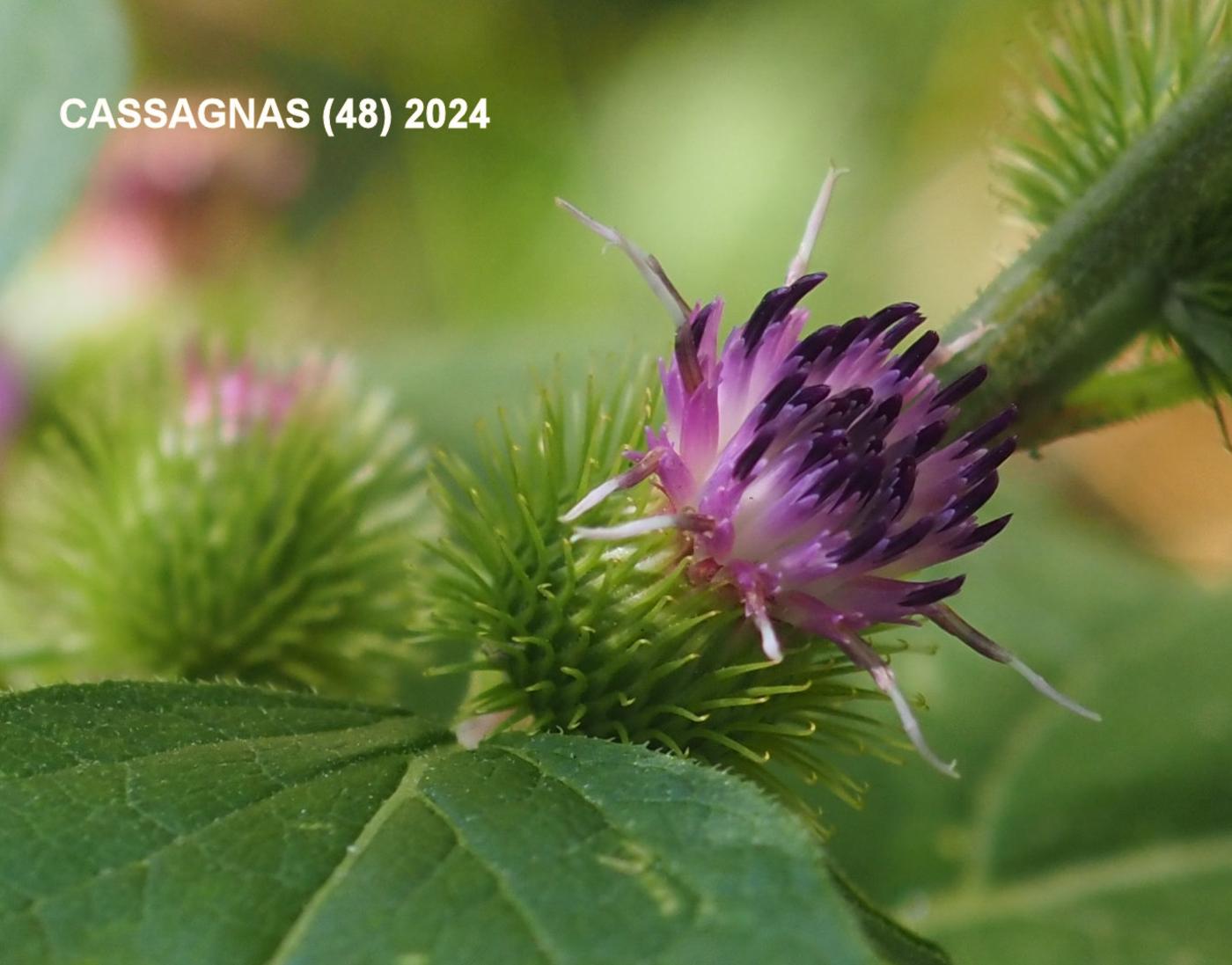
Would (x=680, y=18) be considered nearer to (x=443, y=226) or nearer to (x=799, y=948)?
(x=443, y=226)

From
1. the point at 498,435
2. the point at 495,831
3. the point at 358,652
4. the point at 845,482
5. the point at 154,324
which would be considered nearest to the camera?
the point at 495,831

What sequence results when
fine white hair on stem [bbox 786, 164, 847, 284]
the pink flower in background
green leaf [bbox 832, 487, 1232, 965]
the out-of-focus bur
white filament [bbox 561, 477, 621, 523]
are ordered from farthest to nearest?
1. green leaf [bbox 832, 487, 1232, 965]
2. the pink flower in background
3. the out-of-focus bur
4. fine white hair on stem [bbox 786, 164, 847, 284]
5. white filament [bbox 561, 477, 621, 523]

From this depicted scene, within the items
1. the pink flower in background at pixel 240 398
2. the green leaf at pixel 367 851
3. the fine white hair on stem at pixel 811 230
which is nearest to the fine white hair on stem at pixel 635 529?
the green leaf at pixel 367 851

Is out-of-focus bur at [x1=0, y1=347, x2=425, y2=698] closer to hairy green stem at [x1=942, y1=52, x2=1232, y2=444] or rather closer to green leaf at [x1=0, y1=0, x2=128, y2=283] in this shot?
green leaf at [x1=0, y1=0, x2=128, y2=283]

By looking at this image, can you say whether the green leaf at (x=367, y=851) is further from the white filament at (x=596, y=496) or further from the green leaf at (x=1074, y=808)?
the green leaf at (x=1074, y=808)

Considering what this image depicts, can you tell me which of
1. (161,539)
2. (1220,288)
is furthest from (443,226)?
(1220,288)

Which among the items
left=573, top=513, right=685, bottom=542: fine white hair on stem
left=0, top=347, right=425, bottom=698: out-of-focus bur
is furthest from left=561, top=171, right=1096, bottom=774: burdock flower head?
left=0, top=347, right=425, bottom=698: out-of-focus bur

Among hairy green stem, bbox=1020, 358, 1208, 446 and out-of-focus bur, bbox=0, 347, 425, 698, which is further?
out-of-focus bur, bbox=0, 347, 425, 698
